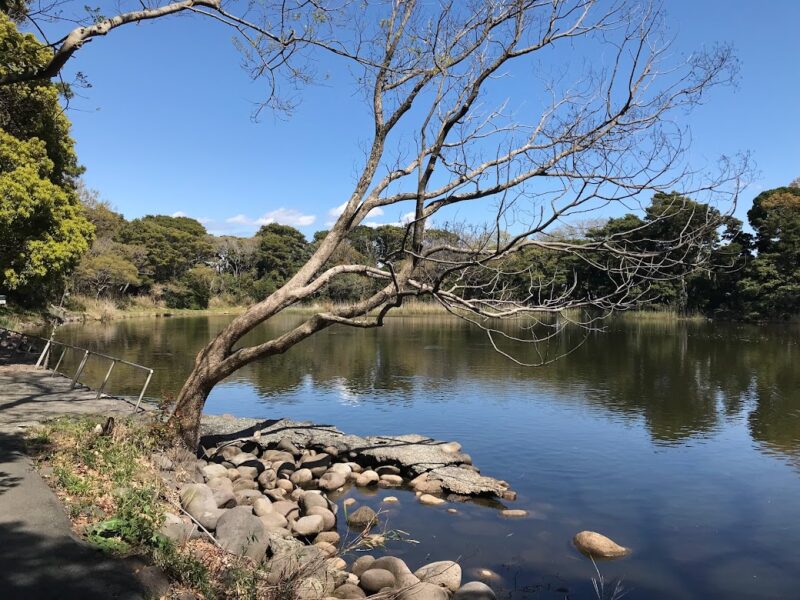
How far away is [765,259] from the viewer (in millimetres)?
40812

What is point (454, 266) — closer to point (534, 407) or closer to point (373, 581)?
point (373, 581)

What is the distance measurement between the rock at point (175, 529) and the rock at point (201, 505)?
527 mm

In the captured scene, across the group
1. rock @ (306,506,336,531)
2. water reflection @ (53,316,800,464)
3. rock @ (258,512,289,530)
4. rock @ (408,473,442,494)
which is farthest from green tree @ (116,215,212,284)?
rock @ (258,512,289,530)

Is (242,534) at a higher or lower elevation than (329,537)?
higher

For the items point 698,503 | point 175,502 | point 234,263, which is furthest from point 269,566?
point 234,263

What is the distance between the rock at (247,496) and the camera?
809 cm

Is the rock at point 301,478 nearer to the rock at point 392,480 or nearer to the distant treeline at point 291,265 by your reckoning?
the rock at point 392,480

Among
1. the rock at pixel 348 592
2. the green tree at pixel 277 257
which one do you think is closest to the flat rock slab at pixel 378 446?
the rock at pixel 348 592

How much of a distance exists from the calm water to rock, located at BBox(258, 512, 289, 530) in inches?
60.2

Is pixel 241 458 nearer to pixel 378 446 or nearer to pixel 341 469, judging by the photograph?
pixel 341 469

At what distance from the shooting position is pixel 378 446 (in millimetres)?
11281

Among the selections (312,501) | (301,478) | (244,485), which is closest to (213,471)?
(244,485)

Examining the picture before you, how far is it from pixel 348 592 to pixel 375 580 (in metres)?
0.40

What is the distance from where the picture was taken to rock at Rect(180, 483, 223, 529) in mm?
6477
